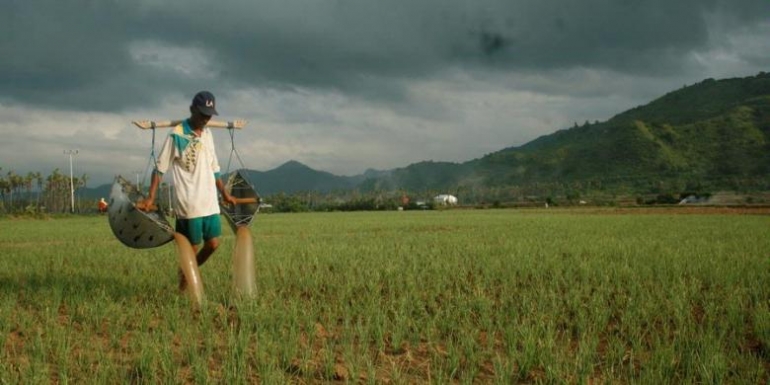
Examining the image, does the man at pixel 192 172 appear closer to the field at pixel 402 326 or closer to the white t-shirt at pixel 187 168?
the white t-shirt at pixel 187 168

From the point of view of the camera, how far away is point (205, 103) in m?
5.42

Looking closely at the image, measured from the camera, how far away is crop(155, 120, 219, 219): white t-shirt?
5.45 meters

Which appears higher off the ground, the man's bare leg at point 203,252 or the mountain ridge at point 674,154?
the mountain ridge at point 674,154

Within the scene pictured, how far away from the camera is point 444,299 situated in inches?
238

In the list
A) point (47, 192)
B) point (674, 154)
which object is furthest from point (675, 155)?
point (47, 192)

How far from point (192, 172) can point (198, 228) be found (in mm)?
508

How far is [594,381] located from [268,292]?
3.68 m

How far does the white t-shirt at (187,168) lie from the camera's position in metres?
5.45

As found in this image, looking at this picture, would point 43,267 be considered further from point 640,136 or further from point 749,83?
point 749,83

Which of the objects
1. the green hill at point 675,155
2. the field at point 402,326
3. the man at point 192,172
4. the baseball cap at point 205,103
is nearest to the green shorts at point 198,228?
the man at point 192,172

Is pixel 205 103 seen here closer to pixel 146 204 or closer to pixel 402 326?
pixel 146 204

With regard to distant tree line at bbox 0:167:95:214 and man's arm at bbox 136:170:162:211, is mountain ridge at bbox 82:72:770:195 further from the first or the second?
man's arm at bbox 136:170:162:211

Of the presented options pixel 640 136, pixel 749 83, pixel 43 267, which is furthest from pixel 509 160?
pixel 43 267

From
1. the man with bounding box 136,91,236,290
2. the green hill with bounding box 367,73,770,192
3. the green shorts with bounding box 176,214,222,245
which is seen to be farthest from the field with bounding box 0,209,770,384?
the green hill with bounding box 367,73,770,192
